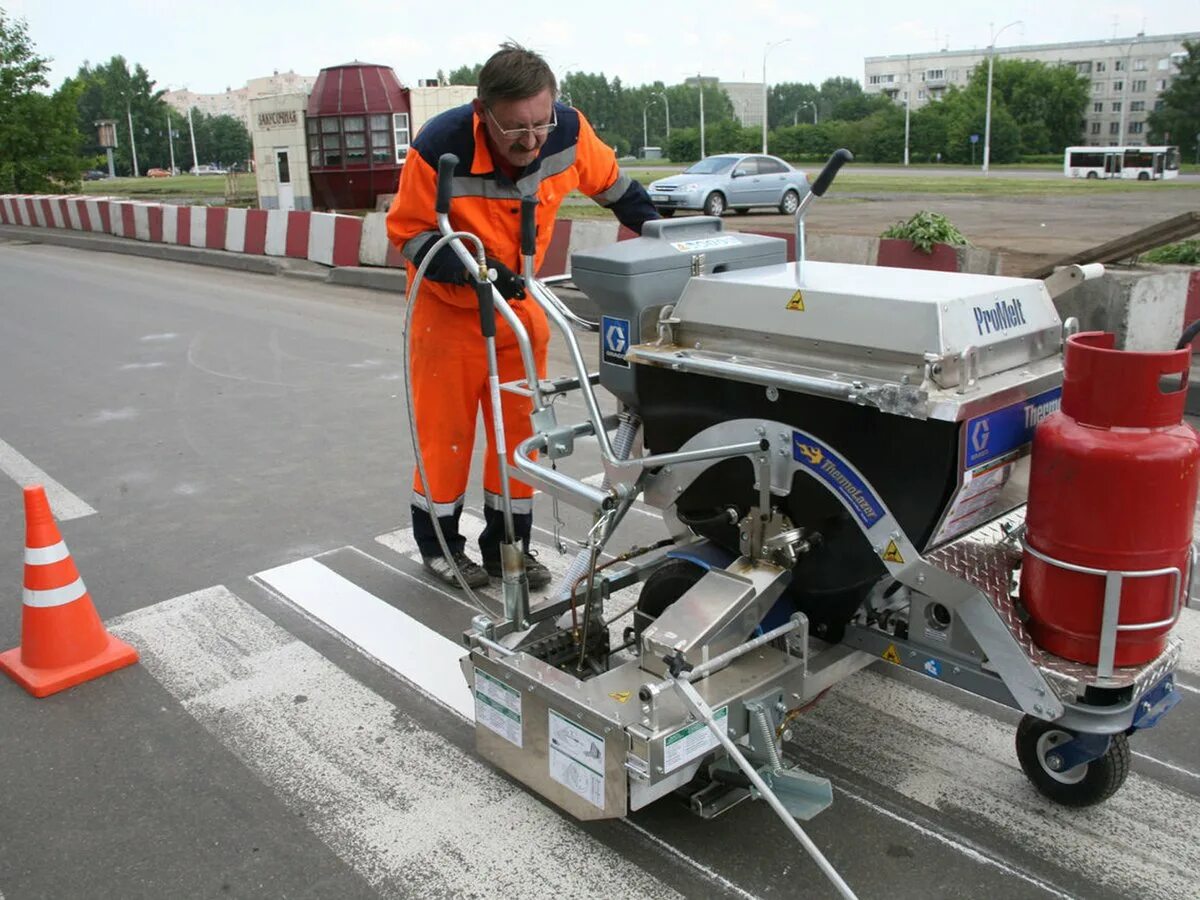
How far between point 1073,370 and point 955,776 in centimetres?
132

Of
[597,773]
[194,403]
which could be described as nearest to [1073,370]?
[597,773]

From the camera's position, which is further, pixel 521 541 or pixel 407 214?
pixel 521 541

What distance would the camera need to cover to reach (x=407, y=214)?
394 cm

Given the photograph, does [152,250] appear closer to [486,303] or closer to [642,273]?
[486,303]

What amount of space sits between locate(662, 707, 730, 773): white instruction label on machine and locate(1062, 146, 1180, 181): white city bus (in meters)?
47.7

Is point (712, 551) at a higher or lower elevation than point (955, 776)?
higher

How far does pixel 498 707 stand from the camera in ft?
10.0

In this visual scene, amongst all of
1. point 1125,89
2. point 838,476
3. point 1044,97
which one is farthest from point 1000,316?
point 1125,89

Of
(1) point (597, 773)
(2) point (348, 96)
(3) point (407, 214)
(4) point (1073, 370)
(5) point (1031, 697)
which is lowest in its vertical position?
(1) point (597, 773)

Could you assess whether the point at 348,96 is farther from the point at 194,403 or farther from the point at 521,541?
the point at 521,541

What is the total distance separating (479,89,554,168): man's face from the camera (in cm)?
355

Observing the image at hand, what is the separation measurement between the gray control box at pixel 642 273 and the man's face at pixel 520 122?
55 cm

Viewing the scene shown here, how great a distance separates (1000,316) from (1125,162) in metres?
47.9

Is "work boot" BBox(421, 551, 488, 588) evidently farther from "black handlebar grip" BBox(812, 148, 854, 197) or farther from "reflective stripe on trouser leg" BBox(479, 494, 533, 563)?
"black handlebar grip" BBox(812, 148, 854, 197)
